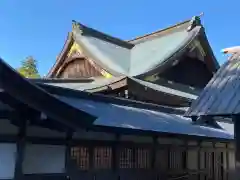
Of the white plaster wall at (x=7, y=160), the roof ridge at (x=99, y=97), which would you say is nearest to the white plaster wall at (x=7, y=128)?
the white plaster wall at (x=7, y=160)

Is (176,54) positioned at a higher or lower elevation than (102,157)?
higher

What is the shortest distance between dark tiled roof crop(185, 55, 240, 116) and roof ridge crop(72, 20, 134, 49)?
11.0 m

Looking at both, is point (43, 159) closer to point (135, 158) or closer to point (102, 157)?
point (102, 157)

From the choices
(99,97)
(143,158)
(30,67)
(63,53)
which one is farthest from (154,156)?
(30,67)

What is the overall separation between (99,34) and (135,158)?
10180mm

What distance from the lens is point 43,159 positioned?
20.5 ft

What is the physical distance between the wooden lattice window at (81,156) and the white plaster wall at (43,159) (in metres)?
0.43

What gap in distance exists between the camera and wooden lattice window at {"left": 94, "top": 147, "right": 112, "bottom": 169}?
24.8ft

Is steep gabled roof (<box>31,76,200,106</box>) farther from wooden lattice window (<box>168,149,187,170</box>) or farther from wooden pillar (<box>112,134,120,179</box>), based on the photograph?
wooden pillar (<box>112,134,120,179</box>)

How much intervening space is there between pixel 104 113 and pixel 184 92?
7.70 metres

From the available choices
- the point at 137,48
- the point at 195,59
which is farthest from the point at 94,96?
the point at 137,48

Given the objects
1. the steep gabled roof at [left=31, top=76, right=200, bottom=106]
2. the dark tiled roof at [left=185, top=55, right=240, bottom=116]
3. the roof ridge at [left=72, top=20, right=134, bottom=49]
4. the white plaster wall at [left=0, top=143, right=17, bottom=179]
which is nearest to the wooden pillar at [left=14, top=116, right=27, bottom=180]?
the white plaster wall at [left=0, top=143, right=17, bottom=179]

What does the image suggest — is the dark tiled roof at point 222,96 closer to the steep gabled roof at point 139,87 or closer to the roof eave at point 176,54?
the steep gabled roof at point 139,87

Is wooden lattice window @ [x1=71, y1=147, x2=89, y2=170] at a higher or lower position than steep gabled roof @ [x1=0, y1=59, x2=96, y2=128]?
lower
